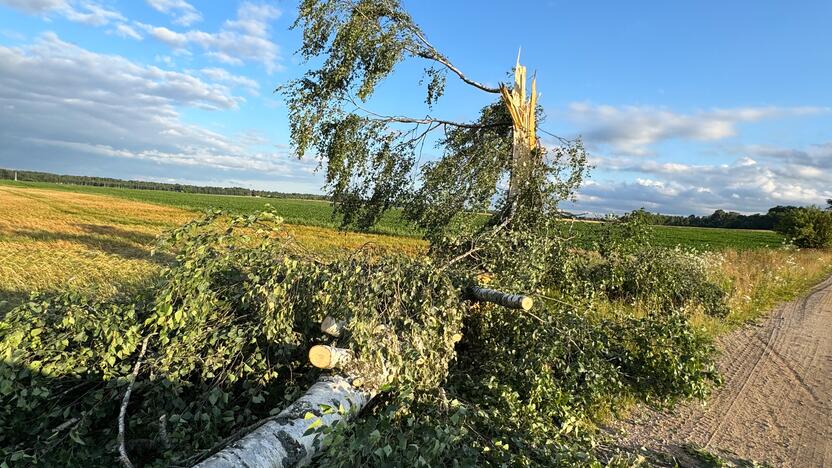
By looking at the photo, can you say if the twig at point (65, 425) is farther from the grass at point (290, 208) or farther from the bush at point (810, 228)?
the bush at point (810, 228)

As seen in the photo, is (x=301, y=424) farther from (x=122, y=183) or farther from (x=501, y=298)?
(x=122, y=183)

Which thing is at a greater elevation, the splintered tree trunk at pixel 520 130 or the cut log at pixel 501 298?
the splintered tree trunk at pixel 520 130

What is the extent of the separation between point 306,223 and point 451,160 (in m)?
26.1

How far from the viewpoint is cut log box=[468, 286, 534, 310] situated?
508cm

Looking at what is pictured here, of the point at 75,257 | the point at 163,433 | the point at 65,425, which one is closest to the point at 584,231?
the point at 163,433

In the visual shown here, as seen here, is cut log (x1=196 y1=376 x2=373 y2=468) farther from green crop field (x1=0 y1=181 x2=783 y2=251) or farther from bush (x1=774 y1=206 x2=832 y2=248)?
bush (x1=774 y1=206 x2=832 y2=248)

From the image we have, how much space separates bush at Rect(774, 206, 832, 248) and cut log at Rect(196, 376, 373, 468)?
2986 cm

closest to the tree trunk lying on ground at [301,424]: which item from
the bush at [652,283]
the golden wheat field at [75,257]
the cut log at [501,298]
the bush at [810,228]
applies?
the golden wheat field at [75,257]

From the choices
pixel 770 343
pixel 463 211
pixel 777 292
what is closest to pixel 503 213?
pixel 463 211

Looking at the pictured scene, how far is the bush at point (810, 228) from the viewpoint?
986 inches

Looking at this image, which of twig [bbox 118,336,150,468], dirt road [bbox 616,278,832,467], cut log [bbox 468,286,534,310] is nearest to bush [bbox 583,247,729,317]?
dirt road [bbox 616,278,832,467]

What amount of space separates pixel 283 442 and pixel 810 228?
1237 inches

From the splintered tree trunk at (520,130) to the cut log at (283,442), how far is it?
6627 millimetres

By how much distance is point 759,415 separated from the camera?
16.5 ft
